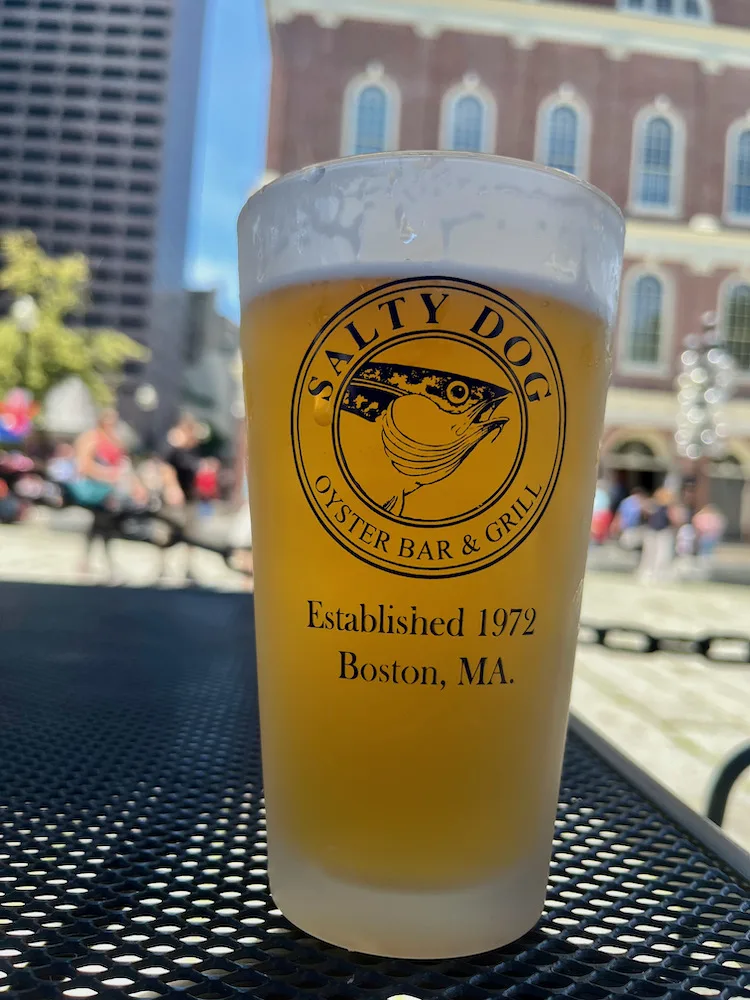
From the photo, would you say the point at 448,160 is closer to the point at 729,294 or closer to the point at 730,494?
the point at 730,494

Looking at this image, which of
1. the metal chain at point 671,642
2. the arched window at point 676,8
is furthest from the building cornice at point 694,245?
the metal chain at point 671,642

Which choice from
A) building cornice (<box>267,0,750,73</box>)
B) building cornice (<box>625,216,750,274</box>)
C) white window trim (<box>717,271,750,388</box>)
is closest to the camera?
building cornice (<box>267,0,750,73</box>)

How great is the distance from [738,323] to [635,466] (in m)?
3.47

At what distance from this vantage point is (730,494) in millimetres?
15883

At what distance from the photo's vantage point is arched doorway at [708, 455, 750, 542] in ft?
51.9

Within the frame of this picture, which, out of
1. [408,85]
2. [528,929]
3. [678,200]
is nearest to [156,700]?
[528,929]

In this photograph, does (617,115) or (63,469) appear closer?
(63,469)

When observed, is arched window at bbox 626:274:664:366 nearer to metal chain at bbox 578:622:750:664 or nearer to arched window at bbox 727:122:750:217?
arched window at bbox 727:122:750:217

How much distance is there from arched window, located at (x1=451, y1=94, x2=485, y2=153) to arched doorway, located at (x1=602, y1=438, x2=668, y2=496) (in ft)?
20.6

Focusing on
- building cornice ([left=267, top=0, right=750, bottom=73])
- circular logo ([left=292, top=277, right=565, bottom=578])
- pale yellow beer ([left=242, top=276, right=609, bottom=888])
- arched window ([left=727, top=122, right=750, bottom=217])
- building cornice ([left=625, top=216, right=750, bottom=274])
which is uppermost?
building cornice ([left=267, top=0, right=750, bottom=73])

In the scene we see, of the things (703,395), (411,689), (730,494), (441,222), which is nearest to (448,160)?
(441,222)

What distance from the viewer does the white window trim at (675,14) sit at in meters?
15.6

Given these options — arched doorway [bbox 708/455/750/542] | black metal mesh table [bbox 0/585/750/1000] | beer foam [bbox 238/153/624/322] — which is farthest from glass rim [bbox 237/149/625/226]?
arched doorway [bbox 708/455/750/542]

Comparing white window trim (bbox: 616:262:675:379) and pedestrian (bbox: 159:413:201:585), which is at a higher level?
white window trim (bbox: 616:262:675:379)
